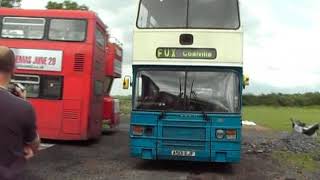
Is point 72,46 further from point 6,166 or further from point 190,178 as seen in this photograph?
point 6,166

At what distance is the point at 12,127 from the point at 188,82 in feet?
32.8

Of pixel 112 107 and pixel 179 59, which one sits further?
pixel 112 107

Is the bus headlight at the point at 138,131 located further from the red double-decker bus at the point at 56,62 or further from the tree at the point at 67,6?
the tree at the point at 67,6

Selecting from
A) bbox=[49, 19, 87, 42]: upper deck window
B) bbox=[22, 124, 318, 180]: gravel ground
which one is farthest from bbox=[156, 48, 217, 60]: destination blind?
bbox=[49, 19, 87, 42]: upper deck window

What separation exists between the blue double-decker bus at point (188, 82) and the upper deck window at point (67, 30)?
4.29m

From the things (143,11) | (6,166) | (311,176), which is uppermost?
(143,11)

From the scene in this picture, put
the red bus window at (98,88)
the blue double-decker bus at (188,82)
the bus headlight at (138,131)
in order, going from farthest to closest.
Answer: the red bus window at (98,88) → the bus headlight at (138,131) → the blue double-decker bus at (188,82)

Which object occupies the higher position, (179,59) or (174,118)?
(179,59)

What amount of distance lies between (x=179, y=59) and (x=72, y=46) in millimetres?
5112

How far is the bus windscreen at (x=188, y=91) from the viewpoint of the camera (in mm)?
13898

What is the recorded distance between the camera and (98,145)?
19.6 m

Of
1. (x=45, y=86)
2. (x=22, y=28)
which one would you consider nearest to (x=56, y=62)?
(x=45, y=86)

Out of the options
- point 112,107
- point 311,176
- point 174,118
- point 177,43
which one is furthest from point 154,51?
point 112,107

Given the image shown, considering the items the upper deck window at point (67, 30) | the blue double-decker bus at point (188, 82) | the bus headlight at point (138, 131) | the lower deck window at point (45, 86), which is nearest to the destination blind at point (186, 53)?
the blue double-decker bus at point (188, 82)
